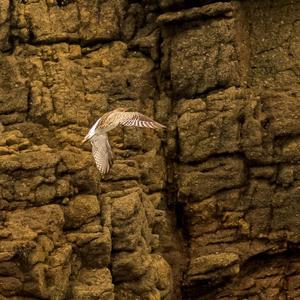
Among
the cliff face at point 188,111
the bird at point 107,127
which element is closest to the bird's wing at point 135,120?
the bird at point 107,127

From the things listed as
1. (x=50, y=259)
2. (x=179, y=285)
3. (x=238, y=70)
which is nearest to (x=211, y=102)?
(x=238, y=70)

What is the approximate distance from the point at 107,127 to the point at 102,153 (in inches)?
32.2

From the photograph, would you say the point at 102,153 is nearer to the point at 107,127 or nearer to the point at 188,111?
the point at 107,127

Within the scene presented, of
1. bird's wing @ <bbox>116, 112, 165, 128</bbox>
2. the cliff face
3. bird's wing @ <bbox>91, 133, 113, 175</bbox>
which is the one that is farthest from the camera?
the cliff face

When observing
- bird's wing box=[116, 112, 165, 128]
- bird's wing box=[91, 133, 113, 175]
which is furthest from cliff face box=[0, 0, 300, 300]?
bird's wing box=[116, 112, 165, 128]

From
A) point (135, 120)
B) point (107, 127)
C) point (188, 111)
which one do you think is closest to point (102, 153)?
point (107, 127)

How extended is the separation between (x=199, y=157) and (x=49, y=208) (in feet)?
15.3

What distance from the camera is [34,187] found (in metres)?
23.1

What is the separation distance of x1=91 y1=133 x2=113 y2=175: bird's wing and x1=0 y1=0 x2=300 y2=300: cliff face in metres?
0.99

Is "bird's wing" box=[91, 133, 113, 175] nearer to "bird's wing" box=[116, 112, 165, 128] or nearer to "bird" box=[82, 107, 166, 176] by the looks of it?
"bird" box=[82, 107, 166, 176]

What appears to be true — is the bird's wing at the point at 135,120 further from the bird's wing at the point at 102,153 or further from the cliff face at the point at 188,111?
the cliff face at the point at 188,111

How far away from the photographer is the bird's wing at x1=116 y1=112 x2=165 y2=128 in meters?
22.6

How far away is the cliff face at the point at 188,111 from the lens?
2594 centimetres

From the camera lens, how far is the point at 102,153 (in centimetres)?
2377
